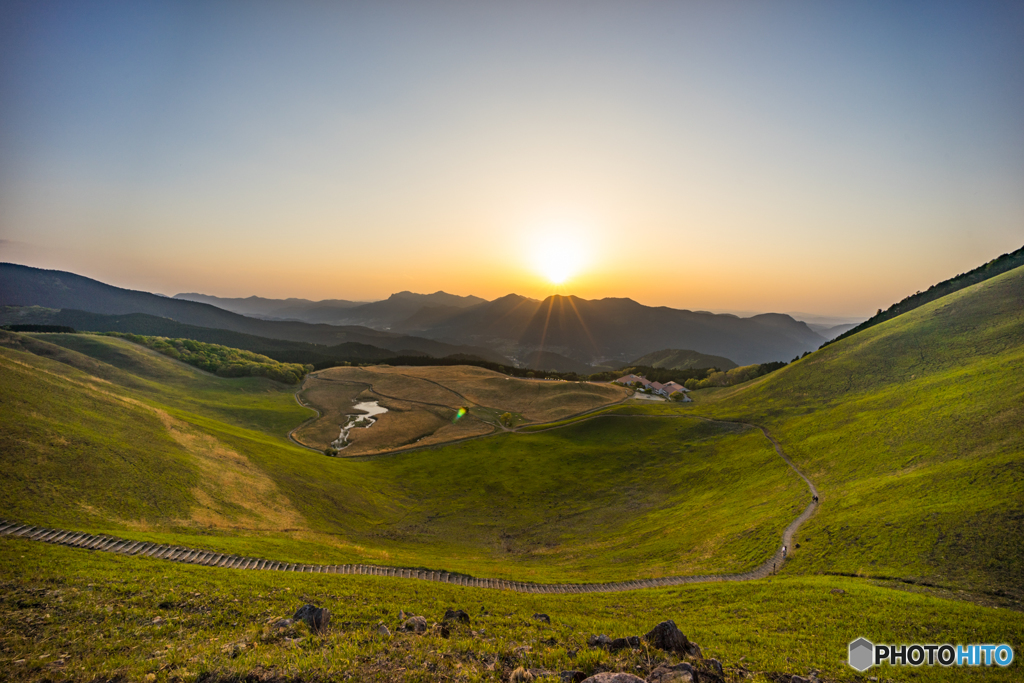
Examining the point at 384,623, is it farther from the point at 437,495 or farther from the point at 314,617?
the point at 437,495

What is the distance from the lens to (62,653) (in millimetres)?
13844

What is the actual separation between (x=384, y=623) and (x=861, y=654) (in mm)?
22445

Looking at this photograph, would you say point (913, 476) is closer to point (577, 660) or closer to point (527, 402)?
point (577, 660)

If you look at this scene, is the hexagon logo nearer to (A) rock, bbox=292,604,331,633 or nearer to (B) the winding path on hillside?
(B) the winding path on hillside

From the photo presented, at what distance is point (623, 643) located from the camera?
16000 millimetres

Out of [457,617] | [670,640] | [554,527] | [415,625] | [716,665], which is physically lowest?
[554,527]

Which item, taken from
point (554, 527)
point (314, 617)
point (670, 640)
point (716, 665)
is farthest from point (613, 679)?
point (554, 527)

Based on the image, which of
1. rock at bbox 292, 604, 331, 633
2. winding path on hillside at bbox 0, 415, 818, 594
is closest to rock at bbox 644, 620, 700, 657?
rock at bbox 292, 604, 331, 633

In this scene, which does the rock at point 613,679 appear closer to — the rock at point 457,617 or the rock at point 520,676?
the rock at point 520,676

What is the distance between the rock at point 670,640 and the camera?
15250 mm

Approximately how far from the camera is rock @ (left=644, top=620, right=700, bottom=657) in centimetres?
1525

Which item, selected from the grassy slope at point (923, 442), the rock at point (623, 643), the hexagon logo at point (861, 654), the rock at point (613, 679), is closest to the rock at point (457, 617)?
the rock at point (623, 643)

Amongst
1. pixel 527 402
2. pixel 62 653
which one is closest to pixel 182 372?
pixel 527 402

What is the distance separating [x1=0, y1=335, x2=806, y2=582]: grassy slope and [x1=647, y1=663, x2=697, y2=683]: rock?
23681mm
